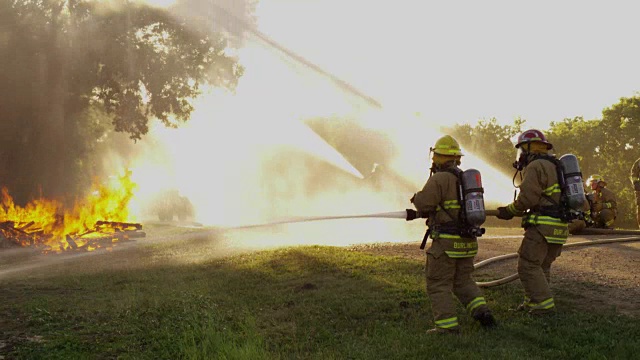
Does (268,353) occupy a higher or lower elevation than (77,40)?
lower

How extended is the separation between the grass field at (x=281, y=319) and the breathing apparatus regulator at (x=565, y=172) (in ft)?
4.40

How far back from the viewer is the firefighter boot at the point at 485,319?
22.7 feet

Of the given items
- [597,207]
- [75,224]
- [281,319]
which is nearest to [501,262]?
[281,319]

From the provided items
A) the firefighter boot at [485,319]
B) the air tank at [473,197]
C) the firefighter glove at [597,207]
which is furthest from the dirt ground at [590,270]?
the firefighter glove at [597,207]

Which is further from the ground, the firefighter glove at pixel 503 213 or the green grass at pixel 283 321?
the firefighter glove at pixel 503 213

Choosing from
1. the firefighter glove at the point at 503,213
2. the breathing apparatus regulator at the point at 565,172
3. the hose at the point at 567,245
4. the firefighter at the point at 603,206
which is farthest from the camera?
the firefighter at the point at 603,206

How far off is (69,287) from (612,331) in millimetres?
9449

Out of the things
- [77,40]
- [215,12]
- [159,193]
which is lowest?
[159,193]

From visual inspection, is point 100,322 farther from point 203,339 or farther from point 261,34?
point 261,34

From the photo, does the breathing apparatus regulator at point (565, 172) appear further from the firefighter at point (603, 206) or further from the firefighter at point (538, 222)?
the firefighter at point (603, 206)

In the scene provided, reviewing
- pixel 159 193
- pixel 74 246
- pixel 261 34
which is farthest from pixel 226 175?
pixel 74 246

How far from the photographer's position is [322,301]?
8789mm

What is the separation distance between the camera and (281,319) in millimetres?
8031

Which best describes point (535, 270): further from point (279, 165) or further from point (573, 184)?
point (279, 165)
